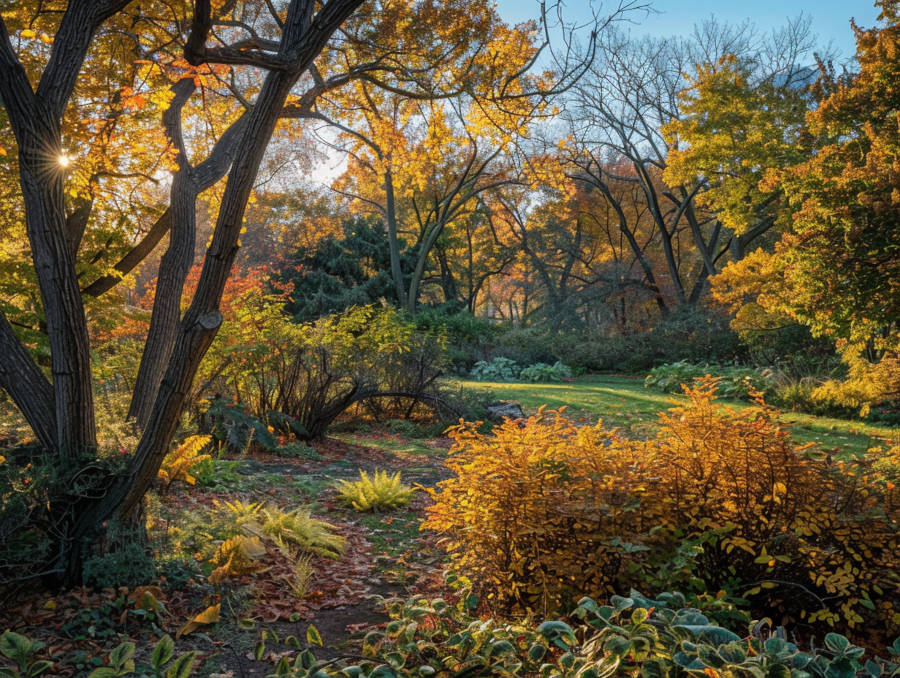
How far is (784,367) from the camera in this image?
46.8 ft

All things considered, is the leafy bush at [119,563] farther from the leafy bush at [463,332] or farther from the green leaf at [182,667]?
the leafy bush at [463,332]

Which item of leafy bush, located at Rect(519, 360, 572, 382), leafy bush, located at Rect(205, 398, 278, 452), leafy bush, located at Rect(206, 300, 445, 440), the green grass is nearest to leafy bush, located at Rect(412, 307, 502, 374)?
leafy bush, located at Rect(519, 360, 572, 382)

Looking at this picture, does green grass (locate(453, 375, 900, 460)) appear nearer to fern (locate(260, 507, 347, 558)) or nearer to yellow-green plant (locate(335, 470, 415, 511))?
yellow-green plant (locate(335, 470, 415, 511))

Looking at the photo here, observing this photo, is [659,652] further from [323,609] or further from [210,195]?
[210,195]

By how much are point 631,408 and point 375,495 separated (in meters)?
7.37

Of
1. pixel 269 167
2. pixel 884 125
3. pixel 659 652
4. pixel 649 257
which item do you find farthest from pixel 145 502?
pixel 649 257

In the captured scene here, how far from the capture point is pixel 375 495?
Answer: 16.6ft

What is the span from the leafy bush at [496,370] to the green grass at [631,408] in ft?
6.59

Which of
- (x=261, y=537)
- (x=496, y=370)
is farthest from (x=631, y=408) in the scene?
(x=261, y=537)

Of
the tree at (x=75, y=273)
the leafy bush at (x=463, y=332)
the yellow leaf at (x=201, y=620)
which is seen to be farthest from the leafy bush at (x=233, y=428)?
the leafy bush at (x=463, y=332)

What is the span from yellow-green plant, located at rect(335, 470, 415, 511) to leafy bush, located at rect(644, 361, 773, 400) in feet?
26.6

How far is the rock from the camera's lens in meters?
9.80

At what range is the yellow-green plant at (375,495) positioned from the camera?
505 centimetres

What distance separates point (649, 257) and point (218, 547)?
1155 inches
